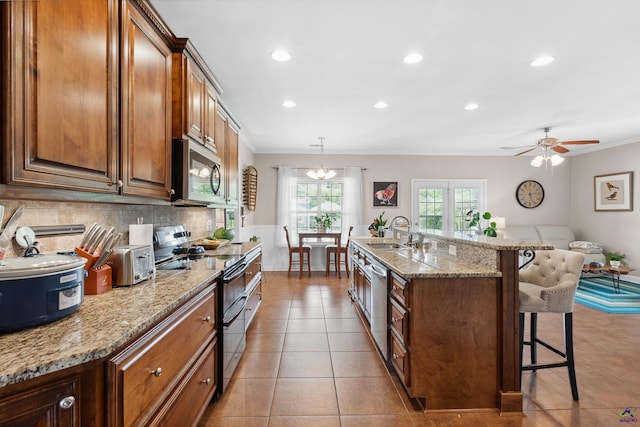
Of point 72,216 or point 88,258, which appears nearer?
point 88,258

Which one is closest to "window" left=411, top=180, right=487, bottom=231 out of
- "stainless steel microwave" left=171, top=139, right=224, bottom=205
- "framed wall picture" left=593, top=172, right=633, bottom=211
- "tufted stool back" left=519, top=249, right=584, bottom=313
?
"framed wall picture" left=593, top=172, right=633, bottom=211

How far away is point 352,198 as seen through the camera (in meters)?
6.48

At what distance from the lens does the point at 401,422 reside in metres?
1.83

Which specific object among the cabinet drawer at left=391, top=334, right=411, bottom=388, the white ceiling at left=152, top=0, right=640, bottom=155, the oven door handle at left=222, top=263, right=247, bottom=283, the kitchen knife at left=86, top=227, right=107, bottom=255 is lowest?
the cabinet drawer at left=391, top=334, right=411, bottom=388

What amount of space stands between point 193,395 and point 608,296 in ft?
18.5

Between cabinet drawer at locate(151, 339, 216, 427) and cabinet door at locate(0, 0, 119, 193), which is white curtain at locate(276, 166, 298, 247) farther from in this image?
cabinet door at locate(0, 0, 119, 193)

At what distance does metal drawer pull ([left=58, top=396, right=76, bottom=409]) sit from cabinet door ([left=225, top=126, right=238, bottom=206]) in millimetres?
2523

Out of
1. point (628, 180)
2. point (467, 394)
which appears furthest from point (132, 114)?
point (628, 180)

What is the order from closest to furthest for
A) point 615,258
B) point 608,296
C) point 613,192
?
point 608,296
point 615,258
point 613,192

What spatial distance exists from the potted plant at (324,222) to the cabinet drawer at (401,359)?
404 centimetres

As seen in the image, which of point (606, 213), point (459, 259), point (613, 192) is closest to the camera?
point (459, 259)

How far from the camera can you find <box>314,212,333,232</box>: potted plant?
6.26 meters

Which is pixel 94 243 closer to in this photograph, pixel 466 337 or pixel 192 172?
pixel 192 172

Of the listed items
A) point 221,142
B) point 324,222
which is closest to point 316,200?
point 324,222
